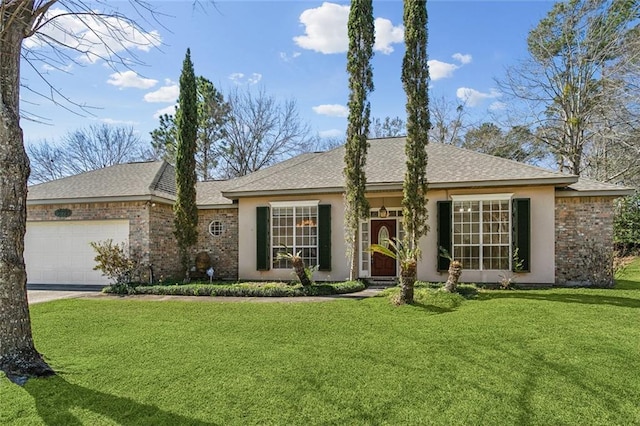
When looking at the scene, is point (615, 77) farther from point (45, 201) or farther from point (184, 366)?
point (45, 201)

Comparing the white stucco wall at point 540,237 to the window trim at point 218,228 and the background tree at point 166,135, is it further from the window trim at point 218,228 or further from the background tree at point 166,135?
the background tree at point 166,135

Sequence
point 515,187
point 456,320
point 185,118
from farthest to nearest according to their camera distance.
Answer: point 185,118 → point 515,187 → point 456,320

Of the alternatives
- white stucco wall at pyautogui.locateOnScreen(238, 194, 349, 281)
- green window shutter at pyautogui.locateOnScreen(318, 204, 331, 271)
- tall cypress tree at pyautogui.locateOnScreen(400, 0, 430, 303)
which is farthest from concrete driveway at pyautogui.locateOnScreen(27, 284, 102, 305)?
tall cypress tree at pyautogui.locateOnScreen(400, 0, 430, 303)

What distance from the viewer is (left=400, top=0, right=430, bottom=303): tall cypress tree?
372 inches

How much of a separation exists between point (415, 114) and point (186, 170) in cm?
733

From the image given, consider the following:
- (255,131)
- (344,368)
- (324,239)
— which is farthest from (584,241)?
(255,131)

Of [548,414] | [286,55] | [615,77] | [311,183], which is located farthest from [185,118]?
[615,77]

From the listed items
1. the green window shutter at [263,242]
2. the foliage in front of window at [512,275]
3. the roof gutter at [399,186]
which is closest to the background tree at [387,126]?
the roof gutter at [399,186]

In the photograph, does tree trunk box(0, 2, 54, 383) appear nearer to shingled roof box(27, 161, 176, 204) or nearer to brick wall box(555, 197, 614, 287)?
shingled roof box(27, 161, 176, 204)

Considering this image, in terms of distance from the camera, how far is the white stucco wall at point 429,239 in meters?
10.1

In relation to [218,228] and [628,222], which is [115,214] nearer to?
[218,228]

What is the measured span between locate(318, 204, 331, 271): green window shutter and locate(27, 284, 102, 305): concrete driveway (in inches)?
266

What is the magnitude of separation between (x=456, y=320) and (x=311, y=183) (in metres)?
6.61

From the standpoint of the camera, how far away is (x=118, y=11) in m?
4.40
